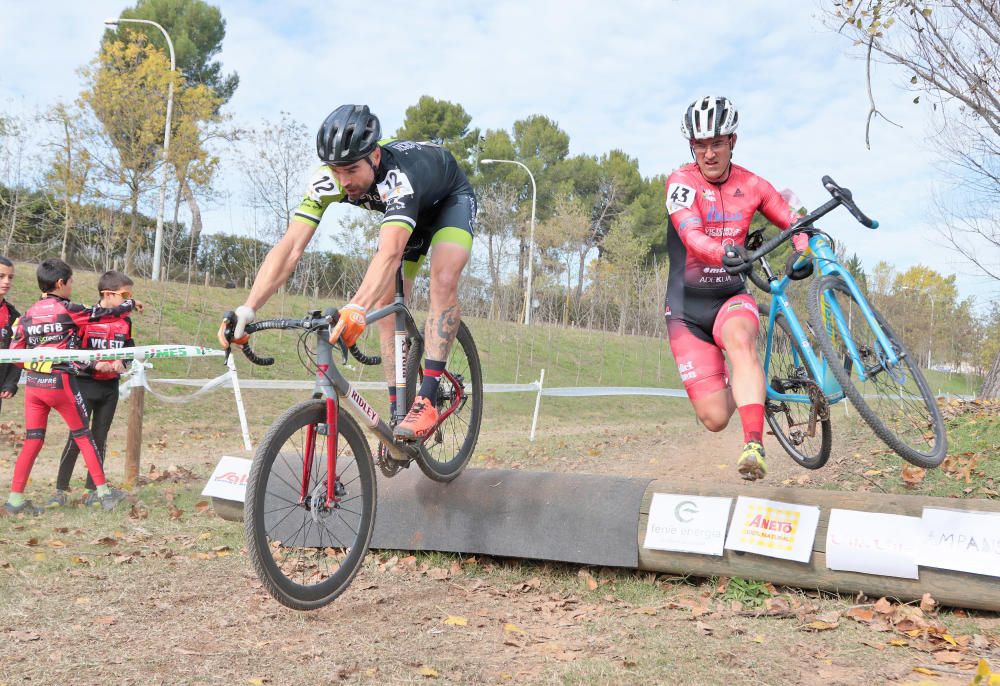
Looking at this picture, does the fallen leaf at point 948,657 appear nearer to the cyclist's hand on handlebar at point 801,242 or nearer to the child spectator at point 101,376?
the cyclist's hand on handlebar at point 801,242

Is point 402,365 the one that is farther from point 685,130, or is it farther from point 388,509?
point 685,130

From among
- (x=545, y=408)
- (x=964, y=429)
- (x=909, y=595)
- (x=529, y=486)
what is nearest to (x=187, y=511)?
(x=529, y=486)

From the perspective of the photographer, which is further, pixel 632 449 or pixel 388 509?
pixel 632 449

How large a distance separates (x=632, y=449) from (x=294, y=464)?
717 centimetres

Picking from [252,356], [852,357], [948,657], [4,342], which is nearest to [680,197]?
[852,357]

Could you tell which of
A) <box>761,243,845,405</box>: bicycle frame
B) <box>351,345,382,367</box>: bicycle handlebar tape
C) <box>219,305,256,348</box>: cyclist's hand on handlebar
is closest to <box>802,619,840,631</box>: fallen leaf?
<box>761,243,845,405</box>: bicycle frame

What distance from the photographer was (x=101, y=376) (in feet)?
24.8

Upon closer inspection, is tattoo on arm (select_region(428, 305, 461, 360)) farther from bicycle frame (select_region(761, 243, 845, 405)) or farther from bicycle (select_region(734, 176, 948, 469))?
bicycle frame (select_region(761, 243, 845, 405))

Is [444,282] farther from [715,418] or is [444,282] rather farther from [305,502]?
[715,418]

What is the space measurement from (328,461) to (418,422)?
739mm

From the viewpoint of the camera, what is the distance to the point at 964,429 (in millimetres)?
8250

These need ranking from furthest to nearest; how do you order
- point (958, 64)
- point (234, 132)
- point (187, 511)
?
point (234, 132)
point (958, 64)
point (187, 511)

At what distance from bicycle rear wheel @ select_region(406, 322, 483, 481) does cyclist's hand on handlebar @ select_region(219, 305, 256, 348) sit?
1.42 metres

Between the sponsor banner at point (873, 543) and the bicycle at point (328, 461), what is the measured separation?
2395mm
